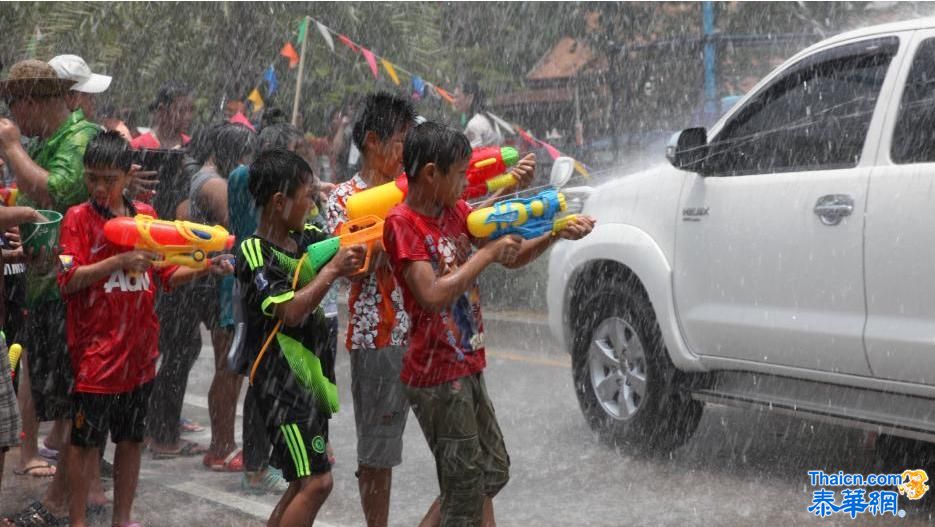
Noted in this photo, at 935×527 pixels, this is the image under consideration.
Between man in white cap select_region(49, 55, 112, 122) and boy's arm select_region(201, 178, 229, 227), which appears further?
boy's arm select_region(201, 178, 229, 227)

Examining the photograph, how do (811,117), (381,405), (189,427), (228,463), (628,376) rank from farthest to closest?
(189,427)
(628,376)
(228,463)
(811,117)
(381,405)

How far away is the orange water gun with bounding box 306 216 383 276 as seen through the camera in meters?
4.09

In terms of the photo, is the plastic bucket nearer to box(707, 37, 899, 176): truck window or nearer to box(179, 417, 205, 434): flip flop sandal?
box(179, 417, 205, 434): flip flop sandal

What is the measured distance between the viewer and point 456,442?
4.00m

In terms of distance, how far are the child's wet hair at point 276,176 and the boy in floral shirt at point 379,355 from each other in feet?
1.00

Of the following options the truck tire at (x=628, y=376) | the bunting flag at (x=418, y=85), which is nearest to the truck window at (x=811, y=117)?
the truck tire at (x=628, y=376)

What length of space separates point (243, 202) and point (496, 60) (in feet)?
40.5

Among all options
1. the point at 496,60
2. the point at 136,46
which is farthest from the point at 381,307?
the point at 496,60

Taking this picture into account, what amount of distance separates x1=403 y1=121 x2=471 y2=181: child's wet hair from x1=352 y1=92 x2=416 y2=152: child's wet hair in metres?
0.70

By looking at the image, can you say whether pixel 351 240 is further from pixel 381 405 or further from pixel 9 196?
pixel 9 196

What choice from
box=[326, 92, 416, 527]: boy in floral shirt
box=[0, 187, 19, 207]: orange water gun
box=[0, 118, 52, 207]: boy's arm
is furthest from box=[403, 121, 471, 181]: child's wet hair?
box=[0, 187, 19, 207]: orange water gun

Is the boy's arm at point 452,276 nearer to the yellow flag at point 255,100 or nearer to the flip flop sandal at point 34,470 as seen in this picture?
the flip flop sandal at point 34,470

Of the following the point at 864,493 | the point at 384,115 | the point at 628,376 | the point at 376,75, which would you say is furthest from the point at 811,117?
the point at 376,75

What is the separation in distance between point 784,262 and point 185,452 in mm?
3446
